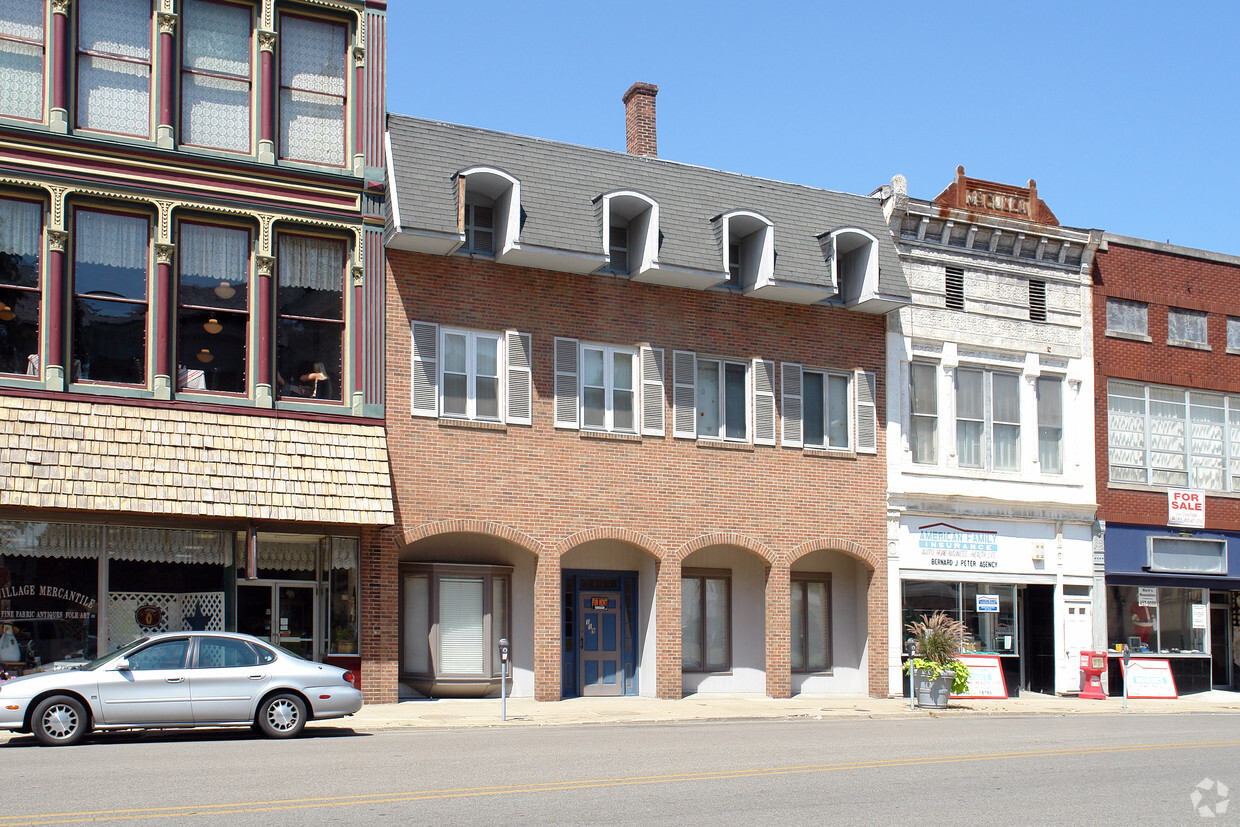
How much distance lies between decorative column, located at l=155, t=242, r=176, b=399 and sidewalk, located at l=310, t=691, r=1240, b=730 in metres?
6.03

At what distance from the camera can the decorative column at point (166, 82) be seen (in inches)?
819

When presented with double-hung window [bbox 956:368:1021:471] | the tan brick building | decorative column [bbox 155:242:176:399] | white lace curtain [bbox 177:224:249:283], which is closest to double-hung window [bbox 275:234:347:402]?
white lace curtain [bbox 177:224:249:283]

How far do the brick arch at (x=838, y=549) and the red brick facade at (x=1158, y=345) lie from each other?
6273 mm

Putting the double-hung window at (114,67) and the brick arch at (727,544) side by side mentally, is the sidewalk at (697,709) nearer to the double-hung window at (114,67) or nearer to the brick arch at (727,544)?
the brick arch at (727,544)

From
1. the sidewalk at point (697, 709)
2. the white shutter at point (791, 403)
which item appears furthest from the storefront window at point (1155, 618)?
the white shutter at point (791, 403)

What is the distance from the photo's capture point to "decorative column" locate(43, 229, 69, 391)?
19625 millimetres

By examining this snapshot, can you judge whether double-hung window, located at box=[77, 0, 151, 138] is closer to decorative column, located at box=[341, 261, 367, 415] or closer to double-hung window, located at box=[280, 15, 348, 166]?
double-hung window, located at box=[280, 15, 348, 166]

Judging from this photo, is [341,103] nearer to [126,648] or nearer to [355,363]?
[355,363]

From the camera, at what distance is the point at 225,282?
2127cm

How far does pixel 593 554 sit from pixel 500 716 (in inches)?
211

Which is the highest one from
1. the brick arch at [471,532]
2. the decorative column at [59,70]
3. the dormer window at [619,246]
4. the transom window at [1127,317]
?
the decorative column at [59,70]

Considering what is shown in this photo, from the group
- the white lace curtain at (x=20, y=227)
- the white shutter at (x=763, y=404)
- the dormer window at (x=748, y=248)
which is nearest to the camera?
the white lace curtain at (x=20, y=227)

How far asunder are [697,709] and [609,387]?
617 cm

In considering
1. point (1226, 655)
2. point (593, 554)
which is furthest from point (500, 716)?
point (1226, 655)
